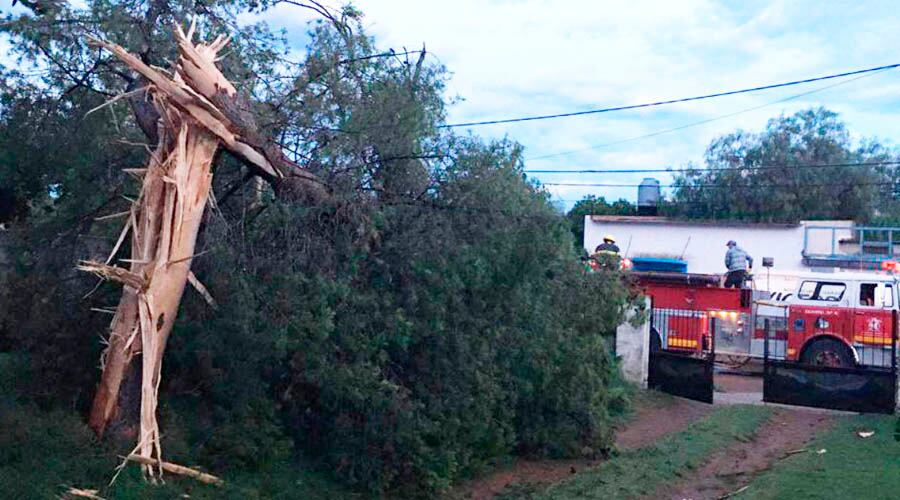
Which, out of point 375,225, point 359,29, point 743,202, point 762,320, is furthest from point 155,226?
point 743,202

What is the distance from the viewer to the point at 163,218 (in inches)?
388

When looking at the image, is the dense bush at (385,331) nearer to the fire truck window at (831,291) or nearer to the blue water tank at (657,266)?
the fire truck window at (831,291)

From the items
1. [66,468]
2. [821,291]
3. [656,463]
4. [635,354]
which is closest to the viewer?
[66,468]

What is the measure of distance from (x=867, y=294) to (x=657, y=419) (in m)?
7.17

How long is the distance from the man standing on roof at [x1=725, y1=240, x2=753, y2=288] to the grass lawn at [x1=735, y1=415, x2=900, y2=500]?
7179 millimetres

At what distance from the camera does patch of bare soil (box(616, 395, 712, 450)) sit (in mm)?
16031

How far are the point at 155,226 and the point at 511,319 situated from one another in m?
4.92

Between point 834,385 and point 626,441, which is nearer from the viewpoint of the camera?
point 626,441

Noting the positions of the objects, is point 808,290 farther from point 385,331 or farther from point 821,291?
point 385,331

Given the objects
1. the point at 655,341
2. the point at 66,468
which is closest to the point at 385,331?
the point at 66,468

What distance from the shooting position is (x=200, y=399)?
37.5ft

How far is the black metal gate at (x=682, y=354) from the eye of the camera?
1898 cm

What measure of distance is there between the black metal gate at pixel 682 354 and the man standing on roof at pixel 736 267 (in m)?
1.26

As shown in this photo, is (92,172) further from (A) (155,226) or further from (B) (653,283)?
(B) (653,283)
